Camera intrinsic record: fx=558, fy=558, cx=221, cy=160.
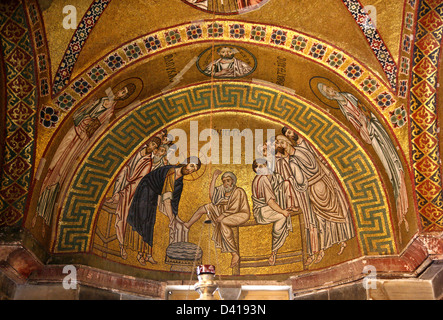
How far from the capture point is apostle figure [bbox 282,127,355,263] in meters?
9.07

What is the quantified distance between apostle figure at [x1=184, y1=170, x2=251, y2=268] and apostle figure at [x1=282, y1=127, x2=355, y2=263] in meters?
1.16

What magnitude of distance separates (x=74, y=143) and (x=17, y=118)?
1.00 meters

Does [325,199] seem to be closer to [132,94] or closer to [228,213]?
[228,213]

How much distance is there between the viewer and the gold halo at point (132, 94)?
8.86 metres

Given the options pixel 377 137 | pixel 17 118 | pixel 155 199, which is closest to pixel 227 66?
pixel 155 199

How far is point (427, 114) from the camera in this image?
8172mm

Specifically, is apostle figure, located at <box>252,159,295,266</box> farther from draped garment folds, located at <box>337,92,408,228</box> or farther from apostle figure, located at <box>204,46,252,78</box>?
draped garment folds, located at <box>337,92,408,228</box>

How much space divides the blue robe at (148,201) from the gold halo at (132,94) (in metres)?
1.31

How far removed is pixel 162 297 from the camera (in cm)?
891

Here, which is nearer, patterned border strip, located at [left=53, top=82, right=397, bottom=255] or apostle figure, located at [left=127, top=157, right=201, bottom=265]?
patterned border strip, located at [left=53, top=82, right=397, bottom=255]

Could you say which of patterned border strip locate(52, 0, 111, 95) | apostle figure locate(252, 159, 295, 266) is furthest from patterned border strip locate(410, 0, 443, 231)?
patterned border strip locate(52, 0, 111, 95)

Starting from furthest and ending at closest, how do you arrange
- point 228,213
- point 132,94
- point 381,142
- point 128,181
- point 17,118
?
point 228,213 < point 128,181 < point 132,94 < point 381,142 < point 17,118

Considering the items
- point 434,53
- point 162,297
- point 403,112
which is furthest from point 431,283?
point 162,297
